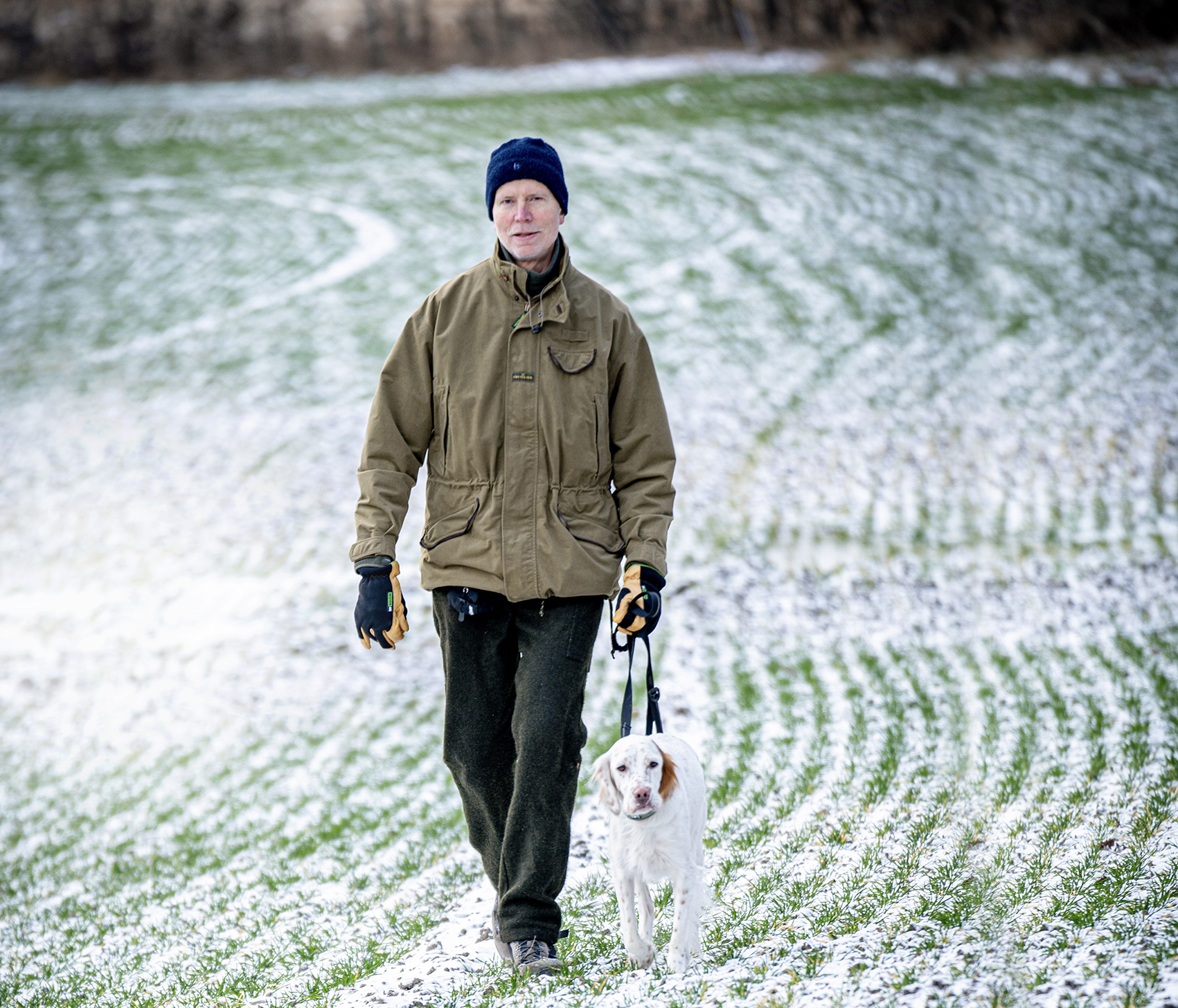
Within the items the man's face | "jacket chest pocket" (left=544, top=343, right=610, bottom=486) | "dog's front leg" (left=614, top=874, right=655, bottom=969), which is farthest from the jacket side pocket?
"dog's front leg" (left=614, top=874, right=655, bottom=969)

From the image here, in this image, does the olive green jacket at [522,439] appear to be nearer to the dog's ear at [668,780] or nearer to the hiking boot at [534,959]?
the dog's ear at [668,780]

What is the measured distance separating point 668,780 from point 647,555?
707 mm

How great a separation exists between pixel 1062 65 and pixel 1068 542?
13601mm

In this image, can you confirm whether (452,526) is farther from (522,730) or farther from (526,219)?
(526,219)

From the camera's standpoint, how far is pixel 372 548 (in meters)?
3.39

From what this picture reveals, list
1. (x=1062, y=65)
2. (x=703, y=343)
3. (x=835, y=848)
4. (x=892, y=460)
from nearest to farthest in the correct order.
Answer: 1. (x=835, y=848)
2. (x=892, y=460)
3. (x=703, y=343)
4. (x=1062, y=65)

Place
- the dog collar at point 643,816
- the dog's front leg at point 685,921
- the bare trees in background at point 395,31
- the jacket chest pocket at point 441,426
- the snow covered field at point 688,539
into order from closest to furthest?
the dog collar at point 643,816 < the dog's front leg at point 685,921 < the jacket chest pocket at point 441,426 < the snow covered field at point 688,539 < the bare trees in background at point 395,31

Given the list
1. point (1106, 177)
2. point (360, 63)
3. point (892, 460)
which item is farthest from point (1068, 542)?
point (360, 63)

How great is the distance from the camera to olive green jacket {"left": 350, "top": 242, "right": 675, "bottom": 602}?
3350 millimetres

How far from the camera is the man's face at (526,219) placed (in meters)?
3.38

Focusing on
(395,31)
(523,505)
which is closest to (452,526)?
(523,505)

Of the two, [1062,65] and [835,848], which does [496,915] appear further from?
[1062,65]

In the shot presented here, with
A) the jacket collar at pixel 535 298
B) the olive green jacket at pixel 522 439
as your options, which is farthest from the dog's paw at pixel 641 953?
the jacket collar at pixel 535 298

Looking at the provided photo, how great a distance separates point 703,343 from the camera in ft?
43.9
